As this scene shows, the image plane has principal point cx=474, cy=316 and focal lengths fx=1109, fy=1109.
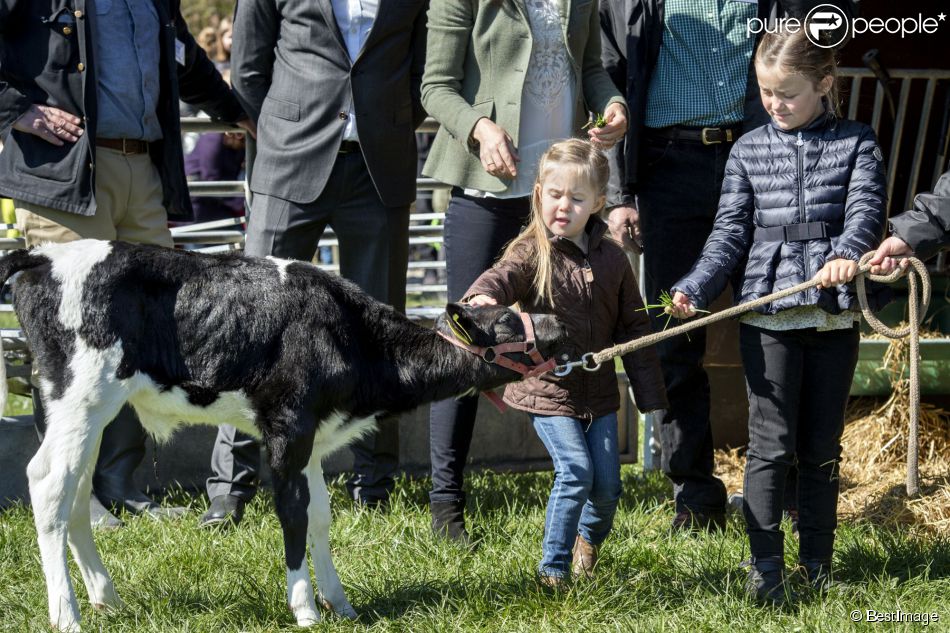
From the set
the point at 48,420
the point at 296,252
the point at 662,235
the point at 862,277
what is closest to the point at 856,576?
the point at 862,277

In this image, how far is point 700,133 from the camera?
4.92m

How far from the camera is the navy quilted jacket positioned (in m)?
3.93

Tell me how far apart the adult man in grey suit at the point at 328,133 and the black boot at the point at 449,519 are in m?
0.46

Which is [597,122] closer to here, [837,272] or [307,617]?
[837,272]

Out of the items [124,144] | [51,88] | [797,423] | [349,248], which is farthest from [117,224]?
[797,423]

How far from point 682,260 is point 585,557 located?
4.73ft

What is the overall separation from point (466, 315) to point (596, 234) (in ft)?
2.30

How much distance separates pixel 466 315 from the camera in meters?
3.79

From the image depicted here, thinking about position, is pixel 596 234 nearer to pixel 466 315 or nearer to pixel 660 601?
pixel 466 315

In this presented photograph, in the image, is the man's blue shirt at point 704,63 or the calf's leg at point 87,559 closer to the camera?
the calf's leg at point 87,559

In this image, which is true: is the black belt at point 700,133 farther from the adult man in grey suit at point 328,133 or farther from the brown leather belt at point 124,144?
the brown leather belt at point 124,144

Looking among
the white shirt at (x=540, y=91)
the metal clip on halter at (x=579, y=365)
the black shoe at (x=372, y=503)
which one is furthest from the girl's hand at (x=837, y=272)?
the black shoe at (x=372, y=503)

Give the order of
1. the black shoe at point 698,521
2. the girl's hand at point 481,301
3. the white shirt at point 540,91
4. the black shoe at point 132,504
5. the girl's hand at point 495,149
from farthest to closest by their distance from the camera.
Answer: the black shoe at point 132,504, the black shoe at point 698,521, the white shirt at point 540,91, the girl's hand at point 495,149, the girl's hand at point 481,301

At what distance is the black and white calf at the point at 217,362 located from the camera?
3.75 meters
